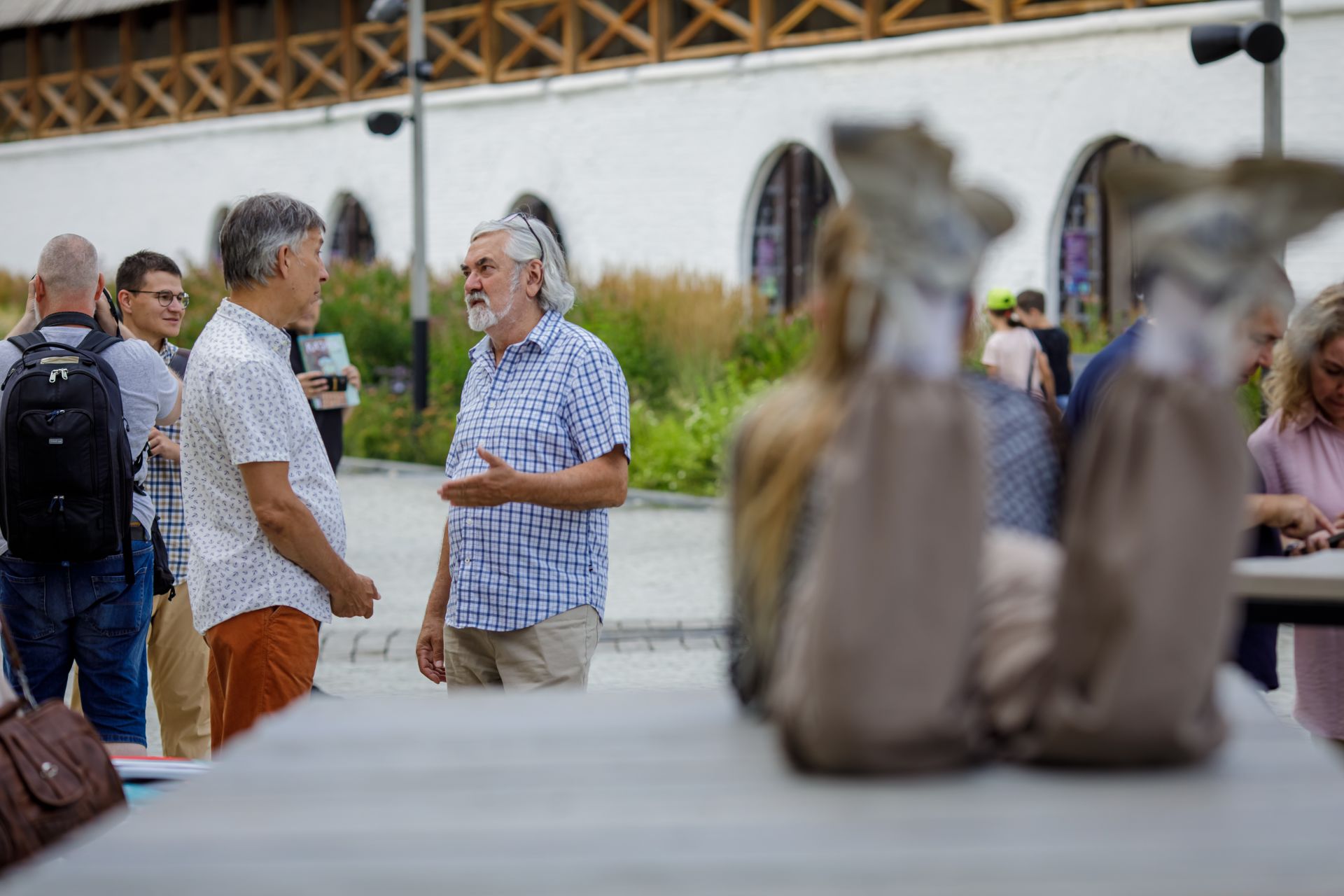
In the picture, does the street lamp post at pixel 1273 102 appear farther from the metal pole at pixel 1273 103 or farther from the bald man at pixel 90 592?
the bald man at pixel 90 592

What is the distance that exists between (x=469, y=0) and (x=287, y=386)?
75.8 ft

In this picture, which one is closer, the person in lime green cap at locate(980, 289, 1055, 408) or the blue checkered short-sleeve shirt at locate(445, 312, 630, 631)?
the blue checkered short-sleeve shirt at locate(445, 312, 630, 631)

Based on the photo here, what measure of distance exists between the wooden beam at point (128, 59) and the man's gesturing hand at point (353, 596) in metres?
29.6

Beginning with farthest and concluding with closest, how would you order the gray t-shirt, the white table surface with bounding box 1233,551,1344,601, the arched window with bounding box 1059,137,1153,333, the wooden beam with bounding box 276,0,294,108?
1. the wooden beam with bounding box 276,0,294,108
2. the arched window with bounding box 1059,137,1153,333
3. the gray t-shirt
4. the white table surface with bounding box 1233,551,1344,601

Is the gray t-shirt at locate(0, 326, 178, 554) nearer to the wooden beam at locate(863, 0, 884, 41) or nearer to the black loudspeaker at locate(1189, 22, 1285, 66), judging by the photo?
the black loudspeaker at locate(1189, 22, 1285, 66)

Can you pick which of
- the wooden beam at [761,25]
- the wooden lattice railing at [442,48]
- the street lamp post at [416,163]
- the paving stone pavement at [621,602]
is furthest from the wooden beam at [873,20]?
the paving stone pavement at [621,602]

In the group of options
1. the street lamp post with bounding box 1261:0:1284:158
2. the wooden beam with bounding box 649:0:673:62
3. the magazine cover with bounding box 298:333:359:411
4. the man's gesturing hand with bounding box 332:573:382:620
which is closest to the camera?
the man's gesturing hand with bounding box 332:573:382:620

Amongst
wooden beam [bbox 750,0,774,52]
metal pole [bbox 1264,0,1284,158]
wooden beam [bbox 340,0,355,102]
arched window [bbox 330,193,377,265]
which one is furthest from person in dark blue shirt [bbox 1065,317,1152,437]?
arched window [bbox 330,193,377,265]

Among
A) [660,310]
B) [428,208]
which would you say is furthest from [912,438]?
[428,208]

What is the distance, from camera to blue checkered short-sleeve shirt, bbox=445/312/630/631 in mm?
4176

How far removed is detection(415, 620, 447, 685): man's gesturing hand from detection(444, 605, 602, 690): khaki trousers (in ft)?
0.73

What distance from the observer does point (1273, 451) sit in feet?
15.2

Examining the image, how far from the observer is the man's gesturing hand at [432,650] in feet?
14.8

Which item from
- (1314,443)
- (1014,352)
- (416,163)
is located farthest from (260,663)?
(416,163)
